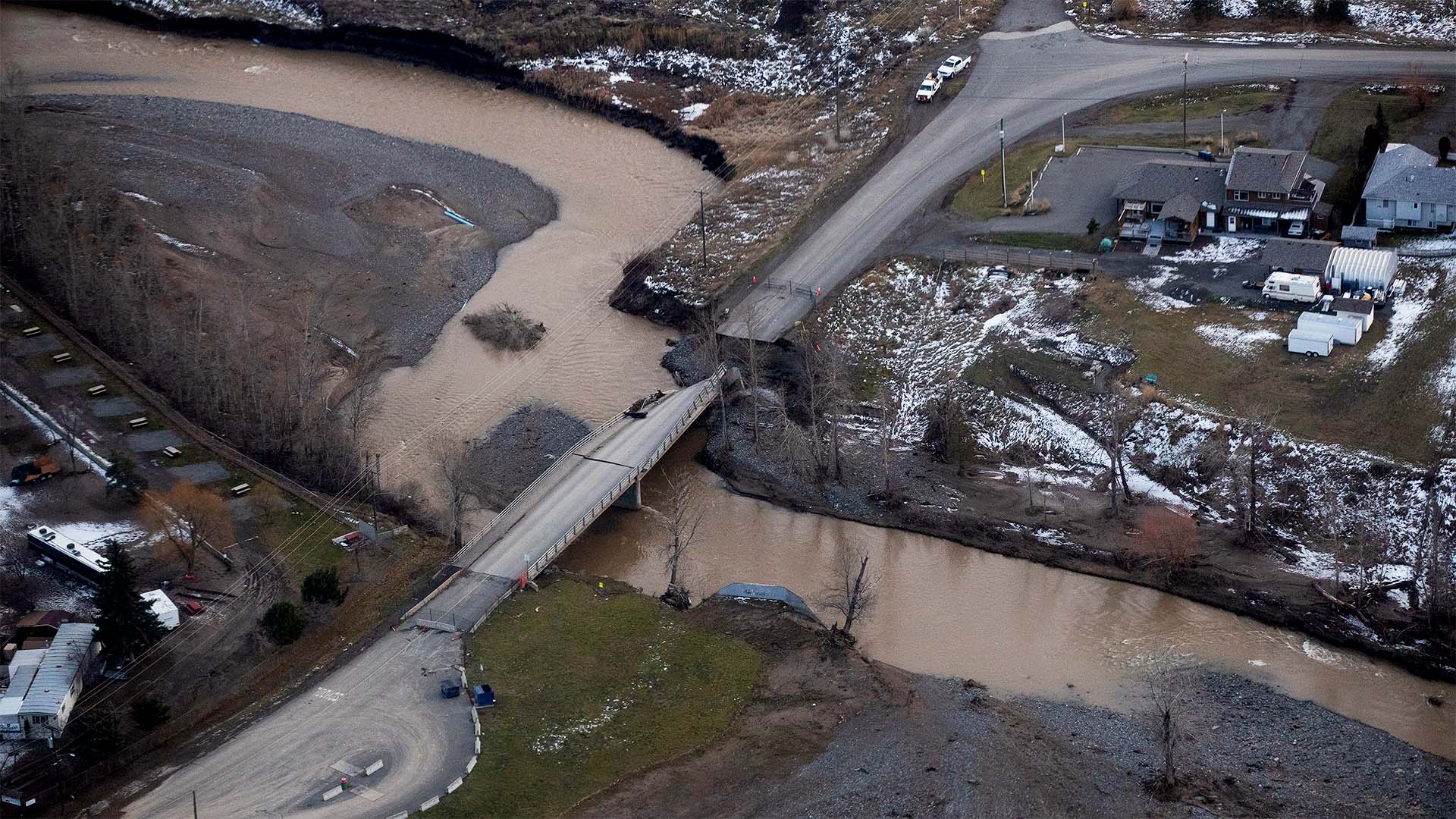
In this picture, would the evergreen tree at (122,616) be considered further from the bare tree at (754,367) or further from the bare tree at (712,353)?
the bare tree at (754,367)

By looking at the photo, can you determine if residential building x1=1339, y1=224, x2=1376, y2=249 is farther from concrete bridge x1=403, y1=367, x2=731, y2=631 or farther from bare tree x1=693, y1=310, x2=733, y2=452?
bare tree x1=693, y1=310, x2=733, y2=452

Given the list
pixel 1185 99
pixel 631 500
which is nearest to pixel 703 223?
pixel 631 500

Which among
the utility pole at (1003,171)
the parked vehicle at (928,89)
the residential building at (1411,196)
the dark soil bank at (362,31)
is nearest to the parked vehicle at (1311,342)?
the residential building at (1411,196)

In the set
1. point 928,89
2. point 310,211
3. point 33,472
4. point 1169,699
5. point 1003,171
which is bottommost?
point 1169,699

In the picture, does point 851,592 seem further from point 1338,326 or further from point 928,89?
point 928,89

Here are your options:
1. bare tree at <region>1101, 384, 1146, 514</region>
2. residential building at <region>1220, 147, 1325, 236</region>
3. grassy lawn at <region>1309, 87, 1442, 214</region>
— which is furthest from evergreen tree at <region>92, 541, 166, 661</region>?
grassy lawn at <region>1309, 87, 1442, 214</region>

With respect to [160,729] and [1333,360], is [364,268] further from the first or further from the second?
[1333,360]
